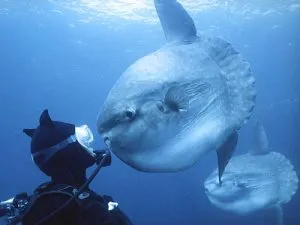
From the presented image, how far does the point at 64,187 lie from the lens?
7.29 ft

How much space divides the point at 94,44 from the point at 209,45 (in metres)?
33.0

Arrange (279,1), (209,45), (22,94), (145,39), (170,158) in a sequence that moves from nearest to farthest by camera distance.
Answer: (170,158), (209,45), (279,1), (145,39), (22,94)

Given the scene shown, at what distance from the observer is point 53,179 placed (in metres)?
2.55

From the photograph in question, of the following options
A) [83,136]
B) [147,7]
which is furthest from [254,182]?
[147,7]

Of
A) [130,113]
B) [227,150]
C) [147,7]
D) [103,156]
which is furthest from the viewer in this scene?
[147,7]

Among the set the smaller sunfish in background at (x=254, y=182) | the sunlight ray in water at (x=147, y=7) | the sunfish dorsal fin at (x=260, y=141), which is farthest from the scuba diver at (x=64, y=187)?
the sunlight ray in water at (x=147, y=7)

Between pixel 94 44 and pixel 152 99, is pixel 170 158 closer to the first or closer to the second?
pixel 152 99

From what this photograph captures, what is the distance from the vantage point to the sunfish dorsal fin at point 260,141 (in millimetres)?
7017

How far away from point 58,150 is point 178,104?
102cm

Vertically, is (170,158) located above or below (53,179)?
above

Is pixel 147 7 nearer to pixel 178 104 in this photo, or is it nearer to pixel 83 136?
pixel 83 136

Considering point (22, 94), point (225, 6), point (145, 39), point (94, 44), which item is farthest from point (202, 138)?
point (22, 94)

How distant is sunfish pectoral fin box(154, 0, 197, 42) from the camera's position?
3205 mm

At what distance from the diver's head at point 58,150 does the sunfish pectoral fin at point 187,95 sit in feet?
2.74
